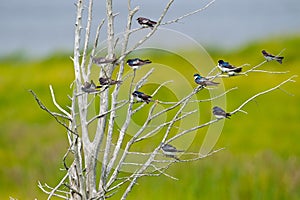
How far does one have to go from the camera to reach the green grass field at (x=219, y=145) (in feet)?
11.3

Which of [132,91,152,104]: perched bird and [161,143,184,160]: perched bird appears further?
[161,143,184,160]: perched bird

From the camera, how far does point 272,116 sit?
15.7 ft

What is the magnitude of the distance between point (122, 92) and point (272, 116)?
1.14 m

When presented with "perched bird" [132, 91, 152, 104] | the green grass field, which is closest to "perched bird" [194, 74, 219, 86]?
"perched bird" [132, 91, 152, 104]

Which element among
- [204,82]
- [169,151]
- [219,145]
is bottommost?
[219,145]

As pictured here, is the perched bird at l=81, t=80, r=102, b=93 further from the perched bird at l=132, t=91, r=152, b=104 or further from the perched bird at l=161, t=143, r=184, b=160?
the perched bird at l=161, t=143, r=184, b=160

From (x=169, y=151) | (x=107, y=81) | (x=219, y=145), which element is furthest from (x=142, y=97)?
(x=219, y=145)

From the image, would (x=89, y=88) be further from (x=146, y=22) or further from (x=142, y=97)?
(x=146, y=22)

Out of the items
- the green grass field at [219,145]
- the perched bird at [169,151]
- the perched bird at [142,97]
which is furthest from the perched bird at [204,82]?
the green grass field at [219,145]

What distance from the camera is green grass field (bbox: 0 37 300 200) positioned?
3.46 m

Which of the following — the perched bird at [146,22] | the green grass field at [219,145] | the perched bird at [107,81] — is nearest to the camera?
the perched bird at [107,81]

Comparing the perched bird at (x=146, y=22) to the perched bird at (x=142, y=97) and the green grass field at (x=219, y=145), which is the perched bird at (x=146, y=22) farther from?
the green grass field at (x=219, y=145)

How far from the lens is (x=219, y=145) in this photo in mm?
4250

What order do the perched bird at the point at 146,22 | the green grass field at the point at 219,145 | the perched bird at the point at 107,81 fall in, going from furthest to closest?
the green grass field at the point at 219,145
the perched bird at the point at 146,22
the perched bird at the point at 107,81
